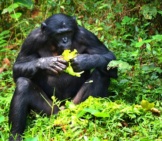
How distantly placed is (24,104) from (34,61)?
2.07ft

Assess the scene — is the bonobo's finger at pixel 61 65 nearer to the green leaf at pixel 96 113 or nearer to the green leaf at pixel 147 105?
the green leaf at pixel 96 113

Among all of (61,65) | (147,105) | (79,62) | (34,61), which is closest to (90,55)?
(79,62)

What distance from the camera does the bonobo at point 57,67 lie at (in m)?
5.67

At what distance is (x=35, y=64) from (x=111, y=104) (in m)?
1.13

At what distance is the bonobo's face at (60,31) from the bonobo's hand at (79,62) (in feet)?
0.68

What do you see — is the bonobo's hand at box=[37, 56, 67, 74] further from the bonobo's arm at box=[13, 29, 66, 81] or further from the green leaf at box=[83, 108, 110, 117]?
the green leaf at box=[83, 108, 110, 117]

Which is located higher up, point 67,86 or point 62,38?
point 62,38

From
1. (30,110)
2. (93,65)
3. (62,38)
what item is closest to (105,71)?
(93,65)

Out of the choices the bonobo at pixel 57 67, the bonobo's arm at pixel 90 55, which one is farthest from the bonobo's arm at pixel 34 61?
the bonobo's arm at pixel 90 55

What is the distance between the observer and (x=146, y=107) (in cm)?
533

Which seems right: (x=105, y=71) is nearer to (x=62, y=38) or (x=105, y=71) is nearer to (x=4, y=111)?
(x=62, y=38)

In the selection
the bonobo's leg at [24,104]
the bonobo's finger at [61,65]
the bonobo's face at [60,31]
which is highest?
the bonobo's face at [60,31]

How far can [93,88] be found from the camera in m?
5.86

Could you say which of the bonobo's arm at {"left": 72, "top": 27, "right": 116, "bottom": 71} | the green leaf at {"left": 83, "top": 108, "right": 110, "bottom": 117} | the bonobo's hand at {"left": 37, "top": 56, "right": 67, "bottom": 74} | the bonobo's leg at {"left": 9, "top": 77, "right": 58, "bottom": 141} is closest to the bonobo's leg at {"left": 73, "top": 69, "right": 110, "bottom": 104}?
the bonobo's arm at {"left": 72, "top": 27, "right": 116, "bottom": 71}
